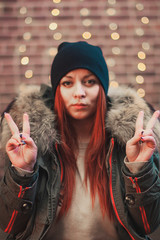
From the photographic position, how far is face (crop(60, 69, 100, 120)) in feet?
5.68

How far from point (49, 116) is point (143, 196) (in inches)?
31.5

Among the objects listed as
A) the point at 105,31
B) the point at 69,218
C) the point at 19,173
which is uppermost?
the point at 105,31

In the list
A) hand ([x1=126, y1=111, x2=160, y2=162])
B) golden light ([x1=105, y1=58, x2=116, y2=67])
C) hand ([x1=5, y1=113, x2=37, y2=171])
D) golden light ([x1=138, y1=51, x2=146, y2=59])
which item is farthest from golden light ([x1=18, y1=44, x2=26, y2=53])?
hand ([x1=126, y1=111, x2=160, y2=162])

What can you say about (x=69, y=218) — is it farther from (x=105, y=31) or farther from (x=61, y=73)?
(x=105, y=31)

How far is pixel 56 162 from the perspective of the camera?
1.71 meters

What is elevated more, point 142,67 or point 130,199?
point 142,67

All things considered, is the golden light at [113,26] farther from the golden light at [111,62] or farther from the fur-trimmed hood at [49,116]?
the fur-trimmed hood at [49,116]

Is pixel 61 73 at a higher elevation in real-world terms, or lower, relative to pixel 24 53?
lower

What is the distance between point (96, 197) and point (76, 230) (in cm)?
24

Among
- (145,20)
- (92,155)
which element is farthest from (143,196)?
(145,20)

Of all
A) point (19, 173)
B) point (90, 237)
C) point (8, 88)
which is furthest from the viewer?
point (8, 88)

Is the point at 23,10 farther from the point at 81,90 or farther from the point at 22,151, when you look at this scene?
the point at 22,151

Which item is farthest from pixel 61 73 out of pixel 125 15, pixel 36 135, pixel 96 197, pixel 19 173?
pixel 125 15

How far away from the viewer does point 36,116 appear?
181 cm
